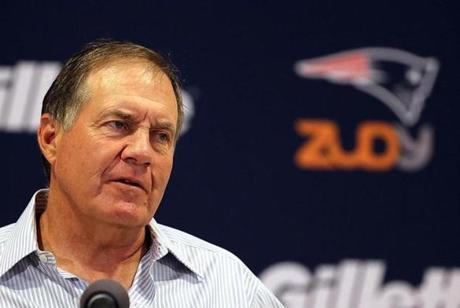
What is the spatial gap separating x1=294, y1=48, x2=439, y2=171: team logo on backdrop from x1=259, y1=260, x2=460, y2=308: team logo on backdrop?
0.44m

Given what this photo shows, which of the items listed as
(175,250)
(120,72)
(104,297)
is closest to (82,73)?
(120,72)

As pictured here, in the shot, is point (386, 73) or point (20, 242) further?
point (386, 73)

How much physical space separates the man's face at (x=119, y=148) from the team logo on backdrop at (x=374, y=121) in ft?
5.69

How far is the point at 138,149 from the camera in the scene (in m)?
2.13

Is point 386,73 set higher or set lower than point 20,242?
higher

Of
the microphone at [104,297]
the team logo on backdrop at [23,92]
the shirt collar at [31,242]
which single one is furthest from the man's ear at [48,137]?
the team logo on backdrop at [23,92]

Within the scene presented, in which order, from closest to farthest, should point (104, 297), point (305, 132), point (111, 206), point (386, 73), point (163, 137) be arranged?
point (104, 297), point (111, 206), point (163, 137), point (305, 132), point (386, 73)

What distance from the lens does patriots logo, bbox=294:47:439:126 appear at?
12.9 feet

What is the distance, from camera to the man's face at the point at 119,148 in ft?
7.00

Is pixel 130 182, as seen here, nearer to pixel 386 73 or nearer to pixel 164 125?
pixel 164 125

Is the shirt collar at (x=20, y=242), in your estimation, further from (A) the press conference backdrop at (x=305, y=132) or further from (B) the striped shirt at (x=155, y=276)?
(A) the press conference backdrop at (x=305, y=132)

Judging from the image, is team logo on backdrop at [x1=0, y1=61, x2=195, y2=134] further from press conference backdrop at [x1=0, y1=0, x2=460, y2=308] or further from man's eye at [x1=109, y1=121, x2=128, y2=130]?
man's eye at [x1=109, y1=121, x2=128, y2=130]

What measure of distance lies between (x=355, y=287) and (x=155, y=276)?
74.2 inches

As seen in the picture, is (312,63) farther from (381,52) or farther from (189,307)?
(189,307)
